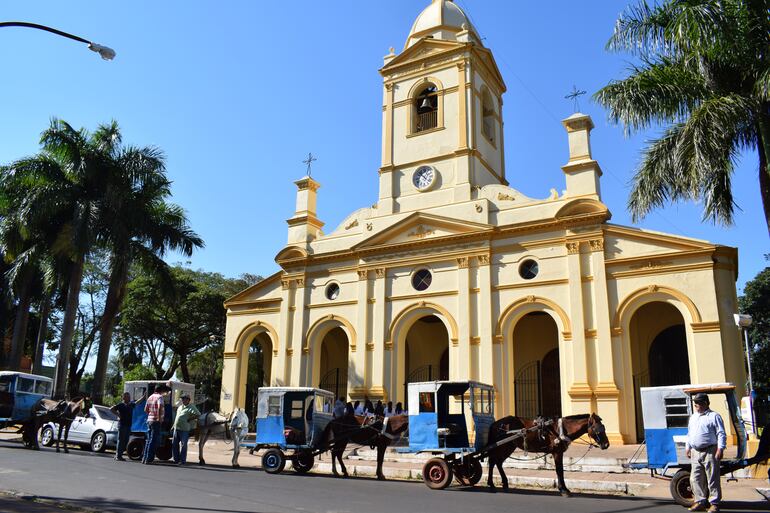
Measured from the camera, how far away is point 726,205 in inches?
622

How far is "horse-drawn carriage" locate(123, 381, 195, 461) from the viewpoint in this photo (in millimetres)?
15812

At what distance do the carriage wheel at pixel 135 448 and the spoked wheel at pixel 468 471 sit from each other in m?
8.14

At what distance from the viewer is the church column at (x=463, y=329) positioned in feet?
72.4

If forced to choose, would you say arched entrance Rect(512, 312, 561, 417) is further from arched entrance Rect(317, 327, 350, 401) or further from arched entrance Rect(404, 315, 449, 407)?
arched entrance Rect(317, 327, 350, 401)

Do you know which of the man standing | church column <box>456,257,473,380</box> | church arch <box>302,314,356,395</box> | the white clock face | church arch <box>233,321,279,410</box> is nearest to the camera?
the man standing

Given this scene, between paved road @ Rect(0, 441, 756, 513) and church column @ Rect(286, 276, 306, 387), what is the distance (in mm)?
11817

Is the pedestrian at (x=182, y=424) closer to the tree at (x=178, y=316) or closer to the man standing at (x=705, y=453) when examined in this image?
the man standing at (x=705, y=453)

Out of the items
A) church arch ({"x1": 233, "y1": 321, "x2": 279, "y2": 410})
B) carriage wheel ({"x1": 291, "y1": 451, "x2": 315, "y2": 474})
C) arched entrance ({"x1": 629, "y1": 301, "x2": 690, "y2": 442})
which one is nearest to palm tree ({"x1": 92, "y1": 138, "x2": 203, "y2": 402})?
church arch ({"x1": 233, "y1": 321, "x2": 279, "y2": 410})

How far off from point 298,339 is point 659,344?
44.8 feet

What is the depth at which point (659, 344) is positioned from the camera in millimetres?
22188

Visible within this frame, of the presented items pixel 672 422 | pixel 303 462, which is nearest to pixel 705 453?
pixel 672 422

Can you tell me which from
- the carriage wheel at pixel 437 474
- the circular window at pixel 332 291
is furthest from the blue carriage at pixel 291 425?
the circular window at pixel 332 291

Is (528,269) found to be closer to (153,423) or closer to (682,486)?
(682,486)

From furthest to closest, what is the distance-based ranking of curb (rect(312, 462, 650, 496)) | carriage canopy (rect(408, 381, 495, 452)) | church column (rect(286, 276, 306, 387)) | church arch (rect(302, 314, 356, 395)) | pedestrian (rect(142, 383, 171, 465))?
church column (rect(286, 276, 306, 387)) < church arch (rect(302, 314, 356, 395)) < pedestrian (rect(142, 383, 171, 465)) < carriage canopy (rect(408, 381, 495, 452)) < curb (rect(312, 462, 650, 496))
